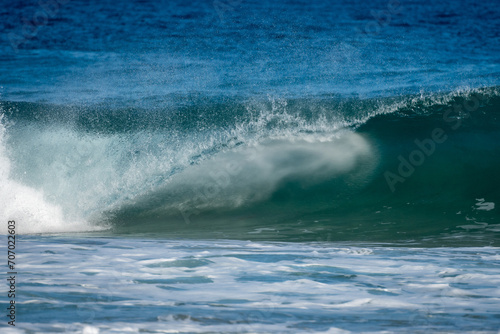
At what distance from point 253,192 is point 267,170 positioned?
1.58ft

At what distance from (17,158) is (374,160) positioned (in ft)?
15.2

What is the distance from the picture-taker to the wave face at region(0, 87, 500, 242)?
588 cm

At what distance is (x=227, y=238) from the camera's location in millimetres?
4992

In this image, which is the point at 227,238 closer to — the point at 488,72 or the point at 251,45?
the point at 488,72

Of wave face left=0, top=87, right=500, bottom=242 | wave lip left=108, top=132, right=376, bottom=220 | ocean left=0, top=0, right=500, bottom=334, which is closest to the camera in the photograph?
ocean left=0, top=0, right=500, bottom=334

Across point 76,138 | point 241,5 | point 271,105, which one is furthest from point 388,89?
point 241,5

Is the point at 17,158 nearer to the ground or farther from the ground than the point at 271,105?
nearer to the ground

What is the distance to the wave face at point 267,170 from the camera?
588cm

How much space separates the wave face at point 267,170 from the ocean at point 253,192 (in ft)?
0.10

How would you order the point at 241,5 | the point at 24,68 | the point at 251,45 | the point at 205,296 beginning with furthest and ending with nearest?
the point at 241,5
the point at 251,45
the point at 24,68
the point at 205,296

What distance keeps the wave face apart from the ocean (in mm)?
29

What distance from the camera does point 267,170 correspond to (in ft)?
23.3

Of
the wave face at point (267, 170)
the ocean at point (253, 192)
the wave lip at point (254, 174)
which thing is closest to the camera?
the ocean at point (253, 192)

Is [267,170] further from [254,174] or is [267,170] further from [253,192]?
[253,192]
